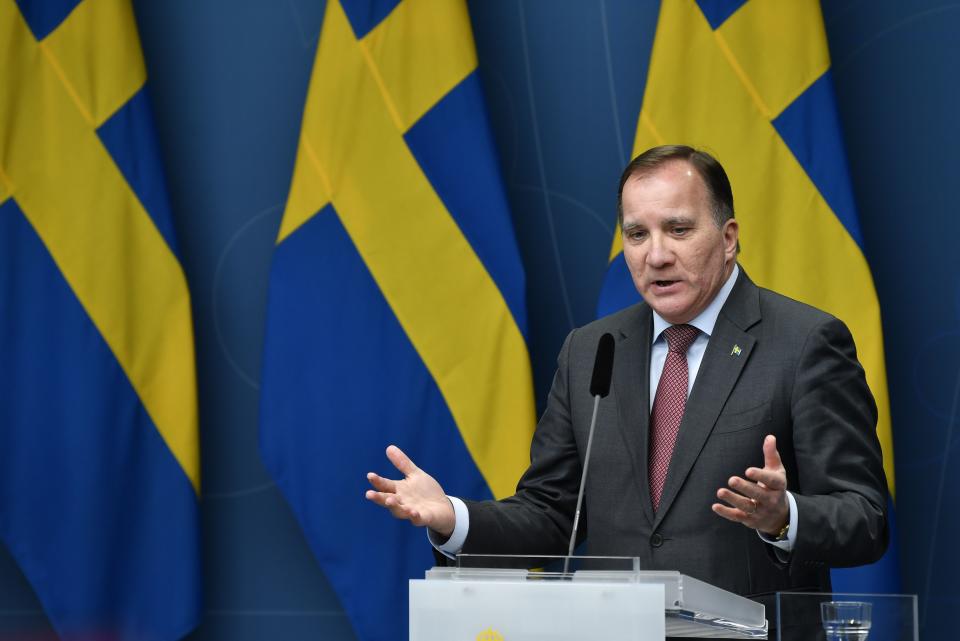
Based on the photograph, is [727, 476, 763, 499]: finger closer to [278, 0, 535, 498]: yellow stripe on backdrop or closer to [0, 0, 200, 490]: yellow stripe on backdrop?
[278, 0, 535, 498]: yellow stripe on backdrop

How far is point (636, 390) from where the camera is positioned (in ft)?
7.91

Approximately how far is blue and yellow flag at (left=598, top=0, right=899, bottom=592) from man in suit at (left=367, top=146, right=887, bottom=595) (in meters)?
1.07

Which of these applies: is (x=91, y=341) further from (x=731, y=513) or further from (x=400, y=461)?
(x=731, y=513)

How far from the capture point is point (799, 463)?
2.24 metres

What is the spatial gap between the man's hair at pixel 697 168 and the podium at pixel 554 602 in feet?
3.37

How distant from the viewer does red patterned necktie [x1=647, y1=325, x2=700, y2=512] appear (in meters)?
2.33

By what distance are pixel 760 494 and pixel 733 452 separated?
482 millimetres

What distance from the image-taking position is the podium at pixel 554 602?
1.52m

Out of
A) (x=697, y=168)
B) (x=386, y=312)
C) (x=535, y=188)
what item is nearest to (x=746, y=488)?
(x=697, y=168)

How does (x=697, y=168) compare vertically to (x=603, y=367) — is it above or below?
above

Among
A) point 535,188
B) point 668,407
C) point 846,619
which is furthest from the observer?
point 535,188

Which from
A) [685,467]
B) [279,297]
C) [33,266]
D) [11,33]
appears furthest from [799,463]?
[11,33]

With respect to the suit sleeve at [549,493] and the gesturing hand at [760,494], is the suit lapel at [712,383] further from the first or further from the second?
the gesturing hand at [760,494]

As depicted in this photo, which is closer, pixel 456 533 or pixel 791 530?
pixel 791 530
